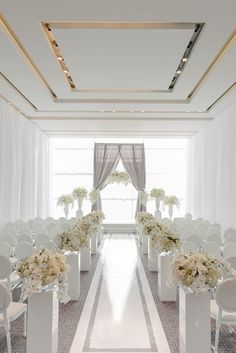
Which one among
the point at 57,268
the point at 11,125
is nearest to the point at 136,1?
the point at 57,268

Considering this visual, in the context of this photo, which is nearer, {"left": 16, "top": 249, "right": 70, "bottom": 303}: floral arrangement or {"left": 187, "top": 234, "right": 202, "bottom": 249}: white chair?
{"left": 16, "top": 249, "right": 70, "bottom": 303}: floral arrangement

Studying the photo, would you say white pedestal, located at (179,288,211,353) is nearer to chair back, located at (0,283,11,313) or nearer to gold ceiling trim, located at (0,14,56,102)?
chair back, located at (0,283,11,313)

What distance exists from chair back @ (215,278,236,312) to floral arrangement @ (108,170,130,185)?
12.7 metres

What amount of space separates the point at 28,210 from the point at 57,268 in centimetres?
936

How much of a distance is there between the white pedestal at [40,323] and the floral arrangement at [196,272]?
1.30m

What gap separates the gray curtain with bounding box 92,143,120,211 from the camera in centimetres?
1675

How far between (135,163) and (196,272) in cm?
1344

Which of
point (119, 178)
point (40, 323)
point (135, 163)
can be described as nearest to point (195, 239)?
point (40, 323)

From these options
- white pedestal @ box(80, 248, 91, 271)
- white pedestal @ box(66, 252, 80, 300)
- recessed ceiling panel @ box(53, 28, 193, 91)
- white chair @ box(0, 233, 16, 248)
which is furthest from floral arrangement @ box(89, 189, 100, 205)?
white pedestal @ box(66, 252, 80, 300)

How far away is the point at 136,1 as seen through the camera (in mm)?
4652

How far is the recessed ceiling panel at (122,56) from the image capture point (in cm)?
589

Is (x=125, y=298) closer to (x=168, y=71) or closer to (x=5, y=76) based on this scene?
(x=168, y=71)

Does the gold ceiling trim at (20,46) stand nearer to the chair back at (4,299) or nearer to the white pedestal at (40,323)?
the chair back at (4,299)

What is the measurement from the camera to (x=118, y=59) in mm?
6992
